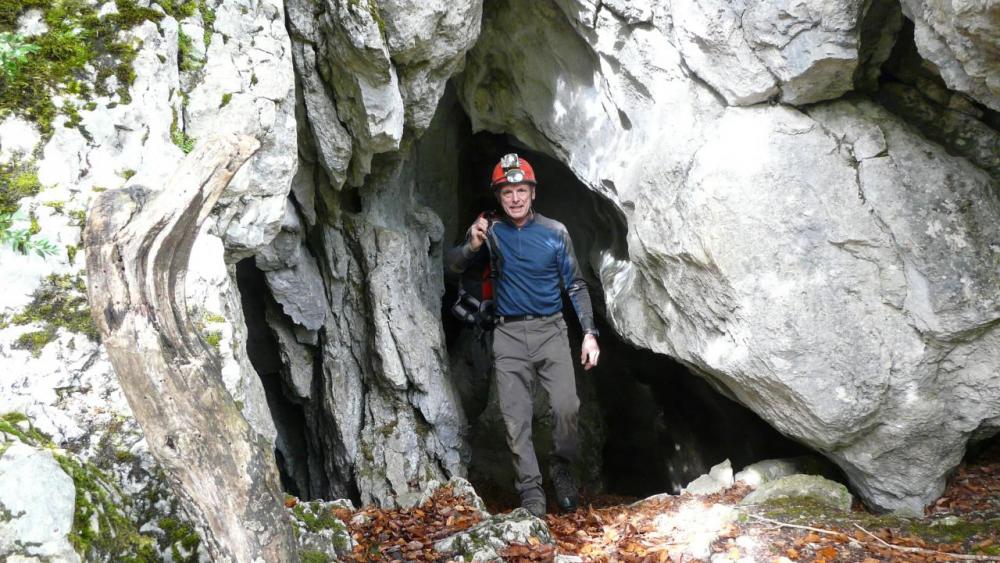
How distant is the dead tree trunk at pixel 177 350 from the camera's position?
3285mm

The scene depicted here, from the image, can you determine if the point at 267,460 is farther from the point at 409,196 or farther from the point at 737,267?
the point at 409,196

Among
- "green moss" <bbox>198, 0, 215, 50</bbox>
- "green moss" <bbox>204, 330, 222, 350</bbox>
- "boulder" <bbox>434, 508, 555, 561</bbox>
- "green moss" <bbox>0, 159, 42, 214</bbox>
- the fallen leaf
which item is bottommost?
the fallen leaf

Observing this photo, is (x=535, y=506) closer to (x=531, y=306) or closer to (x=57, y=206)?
(x=531, y=306)

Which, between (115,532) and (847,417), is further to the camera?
(847,417)

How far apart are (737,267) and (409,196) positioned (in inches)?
189

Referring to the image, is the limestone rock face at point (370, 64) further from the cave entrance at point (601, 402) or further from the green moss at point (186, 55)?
the cave entrance at point (601, 402)

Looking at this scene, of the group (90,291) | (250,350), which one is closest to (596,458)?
(250,350)

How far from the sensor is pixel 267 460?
363 cm

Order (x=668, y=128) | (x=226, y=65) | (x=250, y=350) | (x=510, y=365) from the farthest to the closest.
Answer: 1. (x=250, y=350)
2. (x=510, y=365)
3. (x=668, y=128)
4. (x=226, y=65)

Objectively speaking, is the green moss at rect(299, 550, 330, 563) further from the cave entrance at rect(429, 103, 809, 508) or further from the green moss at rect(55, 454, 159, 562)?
the cave entrance at rect(429, 103, 809, 508)

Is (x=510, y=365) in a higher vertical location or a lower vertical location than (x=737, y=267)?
lower

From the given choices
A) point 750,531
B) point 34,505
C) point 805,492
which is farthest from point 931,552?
point 34,505

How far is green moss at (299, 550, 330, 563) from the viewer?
4906 millimetres

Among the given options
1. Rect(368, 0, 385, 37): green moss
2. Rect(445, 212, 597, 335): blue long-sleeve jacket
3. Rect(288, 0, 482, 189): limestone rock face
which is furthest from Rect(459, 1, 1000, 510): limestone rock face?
Rect(368, 0, 385, 37): green moss
